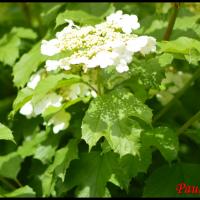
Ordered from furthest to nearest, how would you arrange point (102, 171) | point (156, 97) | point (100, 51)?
point (156, 97) < point (102, 171) < point (100, 51)

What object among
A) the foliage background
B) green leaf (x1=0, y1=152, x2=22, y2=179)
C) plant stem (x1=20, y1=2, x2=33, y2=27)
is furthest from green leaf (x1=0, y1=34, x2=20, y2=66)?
green leaf (x1=0, y1=152, x2=22, y2=179)

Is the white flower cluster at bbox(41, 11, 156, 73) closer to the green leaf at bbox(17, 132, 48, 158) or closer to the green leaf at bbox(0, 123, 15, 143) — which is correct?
the green leaf at bbox(0, 123, 15, 143)

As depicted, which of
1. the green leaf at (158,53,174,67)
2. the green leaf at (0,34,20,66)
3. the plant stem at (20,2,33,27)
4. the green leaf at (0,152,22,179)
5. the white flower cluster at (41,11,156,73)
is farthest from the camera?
the plant stem at (20,2,33,27)

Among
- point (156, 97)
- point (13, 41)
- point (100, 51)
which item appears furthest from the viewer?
point (13, 41)

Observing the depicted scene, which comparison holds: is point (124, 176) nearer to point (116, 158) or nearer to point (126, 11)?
point (116, 158)

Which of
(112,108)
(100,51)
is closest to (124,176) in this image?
(112,108)

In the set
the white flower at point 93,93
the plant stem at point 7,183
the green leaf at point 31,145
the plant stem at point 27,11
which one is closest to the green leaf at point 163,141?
the white flower at point 93,93

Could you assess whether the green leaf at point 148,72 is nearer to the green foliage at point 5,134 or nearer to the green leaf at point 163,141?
the green leaf at point 163,141

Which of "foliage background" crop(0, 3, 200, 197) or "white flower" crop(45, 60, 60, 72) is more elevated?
"white flower" crop(45, 60, 60, 72)
